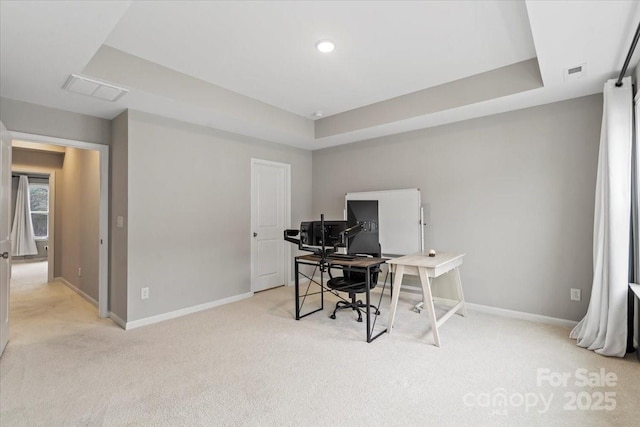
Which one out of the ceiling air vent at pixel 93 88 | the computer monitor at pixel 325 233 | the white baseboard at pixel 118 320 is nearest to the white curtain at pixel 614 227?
the computer monitor at pixel 325 233

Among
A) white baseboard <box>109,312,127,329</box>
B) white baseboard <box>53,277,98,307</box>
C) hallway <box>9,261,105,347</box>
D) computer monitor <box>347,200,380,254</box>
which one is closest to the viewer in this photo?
hallway <box>9,261,105,347</box>

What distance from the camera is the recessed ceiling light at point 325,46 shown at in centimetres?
259

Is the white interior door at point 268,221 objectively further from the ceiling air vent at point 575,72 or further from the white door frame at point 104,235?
the ceiling air vent at point 575,72

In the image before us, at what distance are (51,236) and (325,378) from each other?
5717 millimetres

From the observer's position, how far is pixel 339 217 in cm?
517

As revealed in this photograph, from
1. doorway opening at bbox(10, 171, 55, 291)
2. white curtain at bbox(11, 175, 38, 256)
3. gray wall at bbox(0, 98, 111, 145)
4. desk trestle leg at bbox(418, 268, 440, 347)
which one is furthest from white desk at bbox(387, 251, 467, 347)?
white curtain at bbox(11, 175, 38, 256)

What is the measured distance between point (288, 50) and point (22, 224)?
8.90m

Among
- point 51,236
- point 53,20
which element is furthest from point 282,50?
point 51,236

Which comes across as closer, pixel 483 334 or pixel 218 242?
pixel 483 334

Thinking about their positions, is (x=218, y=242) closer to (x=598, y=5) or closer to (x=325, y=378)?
(x=325, y=378)

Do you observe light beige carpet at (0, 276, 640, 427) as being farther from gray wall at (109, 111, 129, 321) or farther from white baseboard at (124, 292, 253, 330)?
gray wall at (109, 111, 129, 321)

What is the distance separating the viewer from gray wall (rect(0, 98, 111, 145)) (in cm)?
302

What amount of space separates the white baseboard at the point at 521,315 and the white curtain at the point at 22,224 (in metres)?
9.92

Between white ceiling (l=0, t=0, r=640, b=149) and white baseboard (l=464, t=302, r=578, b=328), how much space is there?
2.25 metres
